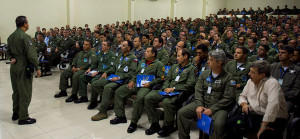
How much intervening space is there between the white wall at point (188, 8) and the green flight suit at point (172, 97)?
51.9 ft

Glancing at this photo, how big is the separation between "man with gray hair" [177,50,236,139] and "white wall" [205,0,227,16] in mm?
19478

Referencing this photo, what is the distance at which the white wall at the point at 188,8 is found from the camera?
18.7 meters

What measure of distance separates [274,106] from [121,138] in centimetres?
194

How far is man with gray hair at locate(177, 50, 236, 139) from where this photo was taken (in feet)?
8.52

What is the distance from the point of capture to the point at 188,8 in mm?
19641

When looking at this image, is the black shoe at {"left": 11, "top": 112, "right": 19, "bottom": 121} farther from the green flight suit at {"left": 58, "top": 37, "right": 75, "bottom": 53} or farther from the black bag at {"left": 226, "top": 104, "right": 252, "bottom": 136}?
the green flight suit at {"left": 58, "top": 37, "right": 75, "bottom": 53}

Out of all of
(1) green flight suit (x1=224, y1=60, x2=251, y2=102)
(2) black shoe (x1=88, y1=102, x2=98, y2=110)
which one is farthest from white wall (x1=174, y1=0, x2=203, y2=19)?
(1) green flight suit (x1=224, y1=60, x2=251, y2=102)

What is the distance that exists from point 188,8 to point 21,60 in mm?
17898

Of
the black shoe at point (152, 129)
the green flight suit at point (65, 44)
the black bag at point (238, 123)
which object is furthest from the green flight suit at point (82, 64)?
the green flight suit at point (65, 44)

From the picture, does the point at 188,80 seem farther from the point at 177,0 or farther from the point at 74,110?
the point at 177,0

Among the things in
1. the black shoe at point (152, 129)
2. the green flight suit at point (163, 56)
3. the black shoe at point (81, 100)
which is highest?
the green flight suit at point (163, 56)

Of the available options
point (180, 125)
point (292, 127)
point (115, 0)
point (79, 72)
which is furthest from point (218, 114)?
point (115, 0)

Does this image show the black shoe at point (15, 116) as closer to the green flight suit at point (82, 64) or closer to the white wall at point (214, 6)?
the green flight suit at point (82, 64)

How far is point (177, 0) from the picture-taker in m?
18.4
